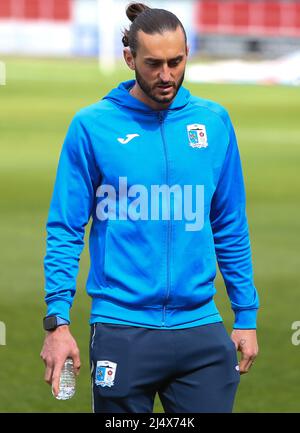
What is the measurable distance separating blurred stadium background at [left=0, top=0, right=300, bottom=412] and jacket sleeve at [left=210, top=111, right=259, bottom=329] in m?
0.96

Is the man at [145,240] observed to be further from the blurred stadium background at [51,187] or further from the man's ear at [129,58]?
the blurred stadium background at [51,187]

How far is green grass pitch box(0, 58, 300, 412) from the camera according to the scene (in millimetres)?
7738

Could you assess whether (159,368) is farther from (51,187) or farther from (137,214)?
(51,187)

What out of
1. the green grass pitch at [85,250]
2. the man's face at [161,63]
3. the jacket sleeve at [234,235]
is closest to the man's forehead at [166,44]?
the man's face at [161,63]

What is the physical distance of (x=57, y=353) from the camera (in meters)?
4.27

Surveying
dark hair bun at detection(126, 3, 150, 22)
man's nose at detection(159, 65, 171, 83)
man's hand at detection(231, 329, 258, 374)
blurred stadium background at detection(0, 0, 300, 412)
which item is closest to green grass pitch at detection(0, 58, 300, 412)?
blurred stadium background at detection(0, 0, 300, 412)

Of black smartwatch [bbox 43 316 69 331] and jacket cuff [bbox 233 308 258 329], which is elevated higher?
black smartwatch [bbox 43 316 69 331]

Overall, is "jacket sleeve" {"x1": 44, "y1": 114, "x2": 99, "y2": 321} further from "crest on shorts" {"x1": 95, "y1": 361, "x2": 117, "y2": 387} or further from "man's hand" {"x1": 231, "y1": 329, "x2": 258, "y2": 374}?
"man's hand" {"x1": 231, "y1": 329, "x2": 258, "y2": 374}

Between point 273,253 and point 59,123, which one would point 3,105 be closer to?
point 59,123

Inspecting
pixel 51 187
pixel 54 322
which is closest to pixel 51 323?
pixel 54 322

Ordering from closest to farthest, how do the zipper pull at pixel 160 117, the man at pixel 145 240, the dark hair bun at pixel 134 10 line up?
the man at pixel 145 240 < the zipper pull at pixel 160 117 < the dark hair bun at pixel 134 10

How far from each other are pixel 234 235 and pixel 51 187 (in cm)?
1238

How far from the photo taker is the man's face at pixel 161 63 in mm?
4324
